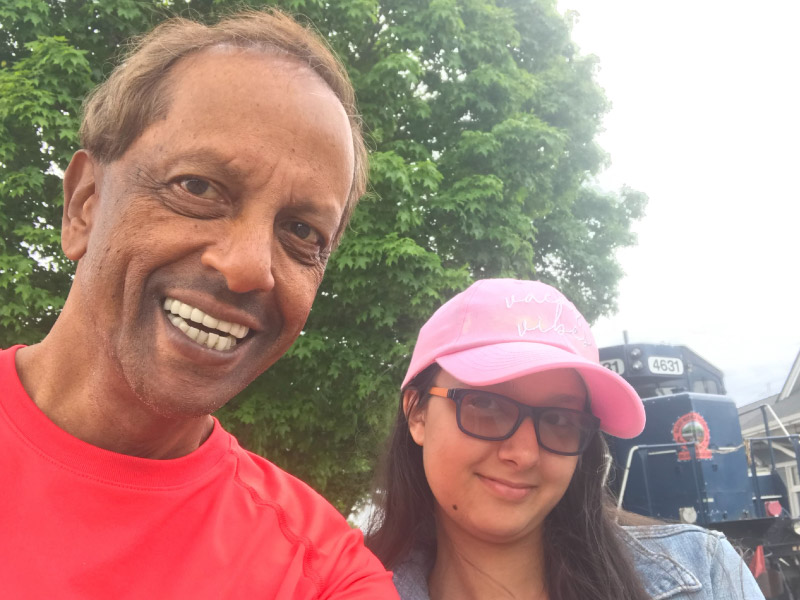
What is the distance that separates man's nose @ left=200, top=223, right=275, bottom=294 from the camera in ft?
4.04

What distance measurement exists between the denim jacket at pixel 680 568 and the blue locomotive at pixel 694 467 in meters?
5.29

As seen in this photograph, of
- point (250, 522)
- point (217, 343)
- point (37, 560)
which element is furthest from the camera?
point (250, 522)

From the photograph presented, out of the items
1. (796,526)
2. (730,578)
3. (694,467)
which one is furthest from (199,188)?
(796,526)

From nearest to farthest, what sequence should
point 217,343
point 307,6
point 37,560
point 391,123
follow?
1. point 37,560
2. point 217,343
3. point 307,6
4. point 391,123

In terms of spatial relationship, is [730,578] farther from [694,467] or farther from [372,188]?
[694,467]

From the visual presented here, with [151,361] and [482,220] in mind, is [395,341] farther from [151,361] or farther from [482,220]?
[151,361]

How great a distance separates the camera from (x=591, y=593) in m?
1.86

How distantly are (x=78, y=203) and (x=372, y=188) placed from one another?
18.6ft

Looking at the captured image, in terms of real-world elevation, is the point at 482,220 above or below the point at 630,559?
above

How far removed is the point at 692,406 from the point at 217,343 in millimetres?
7354

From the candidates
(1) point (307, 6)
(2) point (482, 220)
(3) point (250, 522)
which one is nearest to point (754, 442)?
(2) point (482, 220)

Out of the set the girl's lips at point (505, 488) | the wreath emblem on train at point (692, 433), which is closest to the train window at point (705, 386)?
the wreath emblem on train at point (692, 433)

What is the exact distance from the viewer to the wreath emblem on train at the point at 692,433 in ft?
24.4

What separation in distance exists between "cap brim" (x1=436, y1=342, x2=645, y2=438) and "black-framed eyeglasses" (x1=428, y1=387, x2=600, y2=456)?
74 mm
